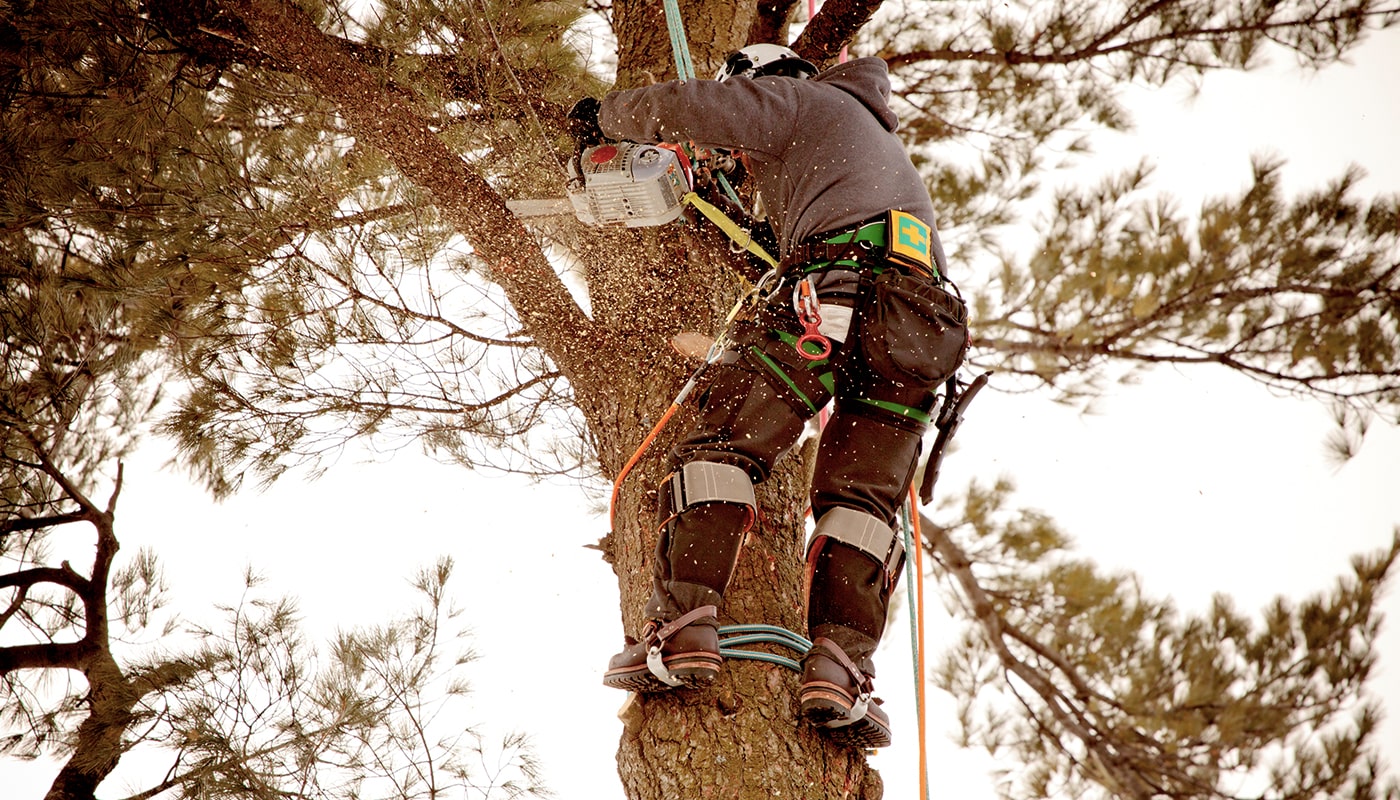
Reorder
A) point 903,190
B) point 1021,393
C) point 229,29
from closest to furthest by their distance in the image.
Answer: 1. point 903,190
2. point 229,29
3. point 1021,393

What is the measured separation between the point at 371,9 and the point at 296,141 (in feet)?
1.63

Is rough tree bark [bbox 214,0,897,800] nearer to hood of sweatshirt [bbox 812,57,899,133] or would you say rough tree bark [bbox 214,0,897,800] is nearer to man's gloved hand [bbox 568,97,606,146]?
man's gloved hand [bbox 568,97,606,146]

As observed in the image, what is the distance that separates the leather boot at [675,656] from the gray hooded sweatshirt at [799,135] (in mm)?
762

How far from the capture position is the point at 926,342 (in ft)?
5.50

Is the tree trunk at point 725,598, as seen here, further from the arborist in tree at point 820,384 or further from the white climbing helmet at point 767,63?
the white climbing helmet at point 767,63

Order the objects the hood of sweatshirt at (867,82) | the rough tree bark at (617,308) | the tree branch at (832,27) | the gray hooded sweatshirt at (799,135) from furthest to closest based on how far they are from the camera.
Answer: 1. the tree branch at (832,27)
2. the hood of sweatshirt at (867,82)
3. the rough tree bark at (617,308)
4. the gray hooded sweatshirt at (799,135)

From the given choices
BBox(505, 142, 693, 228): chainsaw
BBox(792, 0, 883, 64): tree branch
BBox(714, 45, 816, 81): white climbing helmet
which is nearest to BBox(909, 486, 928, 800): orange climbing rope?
BBox(505, 142, 693, 228): chainsaw

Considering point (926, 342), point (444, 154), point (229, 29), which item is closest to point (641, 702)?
point (926, 342)


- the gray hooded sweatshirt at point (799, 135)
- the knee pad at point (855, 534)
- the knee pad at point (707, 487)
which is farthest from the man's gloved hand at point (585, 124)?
the knee pad at point (855, 534)

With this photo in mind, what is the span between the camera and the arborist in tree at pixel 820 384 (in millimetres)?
1561

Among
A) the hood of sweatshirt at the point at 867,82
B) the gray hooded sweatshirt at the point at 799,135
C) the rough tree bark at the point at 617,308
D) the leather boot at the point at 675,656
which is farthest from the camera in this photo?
the hood of sweatshirt at the point at 867,82

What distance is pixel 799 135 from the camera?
185 centimetres

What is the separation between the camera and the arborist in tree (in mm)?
1561

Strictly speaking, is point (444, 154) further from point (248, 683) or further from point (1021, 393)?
point (1021, 393)
